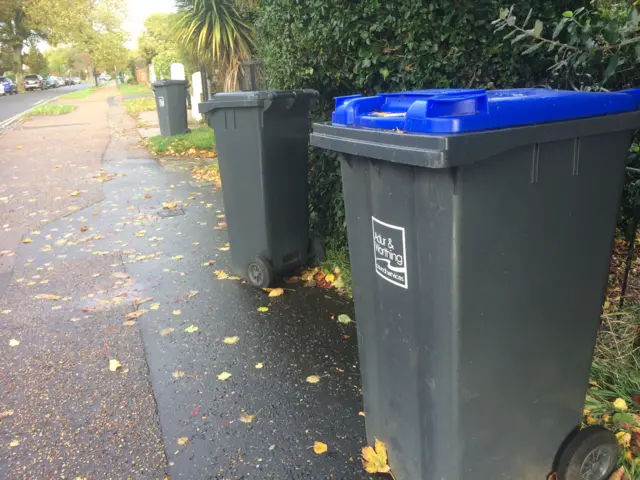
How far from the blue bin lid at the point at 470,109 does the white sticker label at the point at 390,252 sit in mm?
346

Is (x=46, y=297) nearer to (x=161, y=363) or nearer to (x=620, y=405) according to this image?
(x=161, y=363)

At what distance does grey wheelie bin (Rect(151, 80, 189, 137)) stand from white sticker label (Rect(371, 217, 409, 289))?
458 inches

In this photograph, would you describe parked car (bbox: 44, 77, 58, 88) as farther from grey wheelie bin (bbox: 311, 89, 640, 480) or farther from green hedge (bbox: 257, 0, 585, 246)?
grey wheelie bin (bbox: 311, 89, 640, 480)

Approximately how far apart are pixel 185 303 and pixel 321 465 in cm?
218

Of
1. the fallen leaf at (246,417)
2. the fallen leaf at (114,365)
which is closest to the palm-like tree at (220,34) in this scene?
the fallen leaf at (114,365)

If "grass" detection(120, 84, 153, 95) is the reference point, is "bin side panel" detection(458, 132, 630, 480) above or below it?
below

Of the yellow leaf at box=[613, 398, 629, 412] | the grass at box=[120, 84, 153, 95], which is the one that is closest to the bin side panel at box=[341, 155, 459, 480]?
the yellow leaf at box=[613, 398, 629, 412]

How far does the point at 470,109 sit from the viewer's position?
4.95 ft

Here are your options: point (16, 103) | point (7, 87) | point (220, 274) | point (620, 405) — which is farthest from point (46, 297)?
point (7, 87)

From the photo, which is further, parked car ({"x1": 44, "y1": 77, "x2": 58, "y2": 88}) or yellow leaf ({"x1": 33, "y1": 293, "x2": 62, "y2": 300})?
parked car ({"x1": 44, "y1": 77, "x2": 58, "y2": 88})

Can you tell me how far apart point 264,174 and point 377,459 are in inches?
96.1

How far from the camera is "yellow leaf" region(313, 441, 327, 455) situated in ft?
8.35

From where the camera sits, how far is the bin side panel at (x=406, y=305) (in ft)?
5.42

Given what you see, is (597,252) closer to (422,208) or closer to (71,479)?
(422,208)
